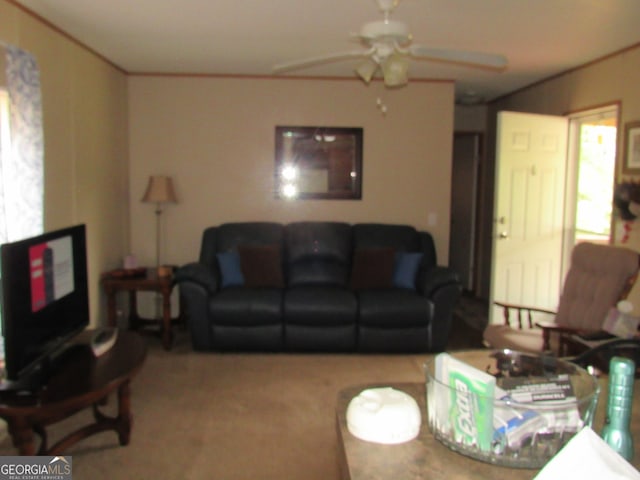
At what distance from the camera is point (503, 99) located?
6.11 meters

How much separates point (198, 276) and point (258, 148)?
1.51 meters

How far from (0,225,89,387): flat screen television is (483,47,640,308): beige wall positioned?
3723 mm

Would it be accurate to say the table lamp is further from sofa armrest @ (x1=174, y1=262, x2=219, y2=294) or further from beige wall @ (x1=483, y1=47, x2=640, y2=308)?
beige wall @ (x1=483, y1=47, x2=640, y2=308)

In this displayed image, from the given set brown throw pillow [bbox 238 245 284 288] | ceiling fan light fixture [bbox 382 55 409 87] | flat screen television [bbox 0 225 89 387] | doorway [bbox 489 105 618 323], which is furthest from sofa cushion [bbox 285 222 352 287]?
ceiling fan light fixture [bbox 382 55 409 87]

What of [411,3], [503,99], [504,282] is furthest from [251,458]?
[503,99]

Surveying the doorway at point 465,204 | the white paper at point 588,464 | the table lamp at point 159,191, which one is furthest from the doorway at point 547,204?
the white paper at point 588,464

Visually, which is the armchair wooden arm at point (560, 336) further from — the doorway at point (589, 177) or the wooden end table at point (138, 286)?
the wooden end table at point (138, 286)

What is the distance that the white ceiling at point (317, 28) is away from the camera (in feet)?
10.1

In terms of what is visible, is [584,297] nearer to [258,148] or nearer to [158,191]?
[258,148]

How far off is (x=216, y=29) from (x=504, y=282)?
10.3 ft

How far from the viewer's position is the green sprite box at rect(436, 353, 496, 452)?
1241 millimetres

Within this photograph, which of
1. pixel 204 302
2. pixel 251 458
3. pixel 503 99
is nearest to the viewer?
pixel 251 458

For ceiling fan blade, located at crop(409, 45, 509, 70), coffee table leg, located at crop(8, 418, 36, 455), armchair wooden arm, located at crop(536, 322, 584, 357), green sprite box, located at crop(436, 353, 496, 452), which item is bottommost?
coffee table leg, located at crop(8, 418, 36, 455)

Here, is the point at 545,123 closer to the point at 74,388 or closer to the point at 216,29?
the point at 216,29
